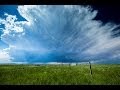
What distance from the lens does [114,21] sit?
145 inches

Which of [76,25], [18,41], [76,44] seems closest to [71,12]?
[76,25]

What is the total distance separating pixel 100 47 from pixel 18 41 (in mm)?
1116

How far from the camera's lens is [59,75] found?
363cm

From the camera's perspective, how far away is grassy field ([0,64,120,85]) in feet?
11.8

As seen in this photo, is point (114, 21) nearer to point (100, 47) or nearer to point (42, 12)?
point (100, 47)

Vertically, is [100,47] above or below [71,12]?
below

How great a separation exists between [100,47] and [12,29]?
4.01 feet

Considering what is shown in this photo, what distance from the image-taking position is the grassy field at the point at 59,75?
142 inches
